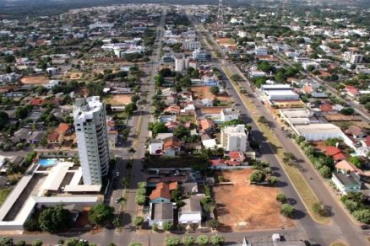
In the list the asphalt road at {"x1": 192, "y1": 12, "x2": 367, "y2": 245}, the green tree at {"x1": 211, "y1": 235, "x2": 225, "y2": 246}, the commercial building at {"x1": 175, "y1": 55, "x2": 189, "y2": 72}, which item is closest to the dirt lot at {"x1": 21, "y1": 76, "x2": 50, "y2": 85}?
the commercial building at {"x1": 175, "y1": 55, "x2": 189, "y2": 72}

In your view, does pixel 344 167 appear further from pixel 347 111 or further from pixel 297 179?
pixel 347 111

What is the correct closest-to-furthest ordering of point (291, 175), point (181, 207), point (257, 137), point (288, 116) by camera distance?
point (181, 207), point (291, 175), point (257, 137), point (288, 116)

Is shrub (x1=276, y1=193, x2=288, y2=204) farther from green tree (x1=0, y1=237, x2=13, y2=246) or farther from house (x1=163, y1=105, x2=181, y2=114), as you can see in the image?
house (x1=163, y1=105, x2=181, y2=114)

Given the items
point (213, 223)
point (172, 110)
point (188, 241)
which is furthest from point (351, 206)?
point (172, 110)

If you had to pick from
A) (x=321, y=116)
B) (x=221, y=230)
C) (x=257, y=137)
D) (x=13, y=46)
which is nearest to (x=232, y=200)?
(x=221, y=230)

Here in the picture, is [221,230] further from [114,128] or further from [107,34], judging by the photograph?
[107,34]

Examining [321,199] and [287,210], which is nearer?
[287,210]

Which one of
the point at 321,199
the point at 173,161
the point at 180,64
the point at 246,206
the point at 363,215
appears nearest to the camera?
the point at 363,215
